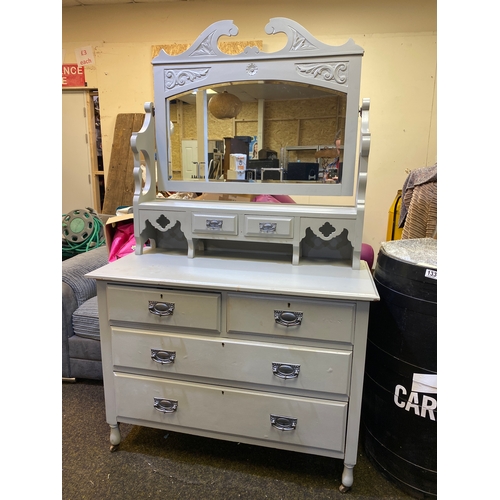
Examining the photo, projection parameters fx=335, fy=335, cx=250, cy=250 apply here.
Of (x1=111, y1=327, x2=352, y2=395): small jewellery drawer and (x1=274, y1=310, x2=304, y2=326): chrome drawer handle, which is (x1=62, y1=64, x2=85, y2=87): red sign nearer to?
(x1=111, y1=327, x2=352, y2=395): small jewellery drawer

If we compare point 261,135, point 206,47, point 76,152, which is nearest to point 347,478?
point 261,135

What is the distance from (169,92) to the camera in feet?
4.75

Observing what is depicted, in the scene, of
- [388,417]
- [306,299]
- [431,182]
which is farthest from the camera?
[431,182]

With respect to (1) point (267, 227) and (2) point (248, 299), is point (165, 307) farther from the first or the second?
(1) point (267, 227)

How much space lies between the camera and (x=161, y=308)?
1.21 metres

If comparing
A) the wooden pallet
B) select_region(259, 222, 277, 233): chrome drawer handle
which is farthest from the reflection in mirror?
the wooden pallet

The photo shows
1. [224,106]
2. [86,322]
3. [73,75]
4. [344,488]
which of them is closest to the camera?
[344,488]

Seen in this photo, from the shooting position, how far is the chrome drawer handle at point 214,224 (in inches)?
53.0

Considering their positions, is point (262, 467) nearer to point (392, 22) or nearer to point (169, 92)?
point (169, 92)

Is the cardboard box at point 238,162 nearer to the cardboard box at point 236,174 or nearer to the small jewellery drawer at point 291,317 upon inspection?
the cardboard box at point 236,174

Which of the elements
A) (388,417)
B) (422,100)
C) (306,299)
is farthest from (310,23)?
(388,417)

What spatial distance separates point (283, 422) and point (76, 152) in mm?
3559

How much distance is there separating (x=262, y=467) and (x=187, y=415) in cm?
38

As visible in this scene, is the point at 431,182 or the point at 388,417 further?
the point at 431,182
